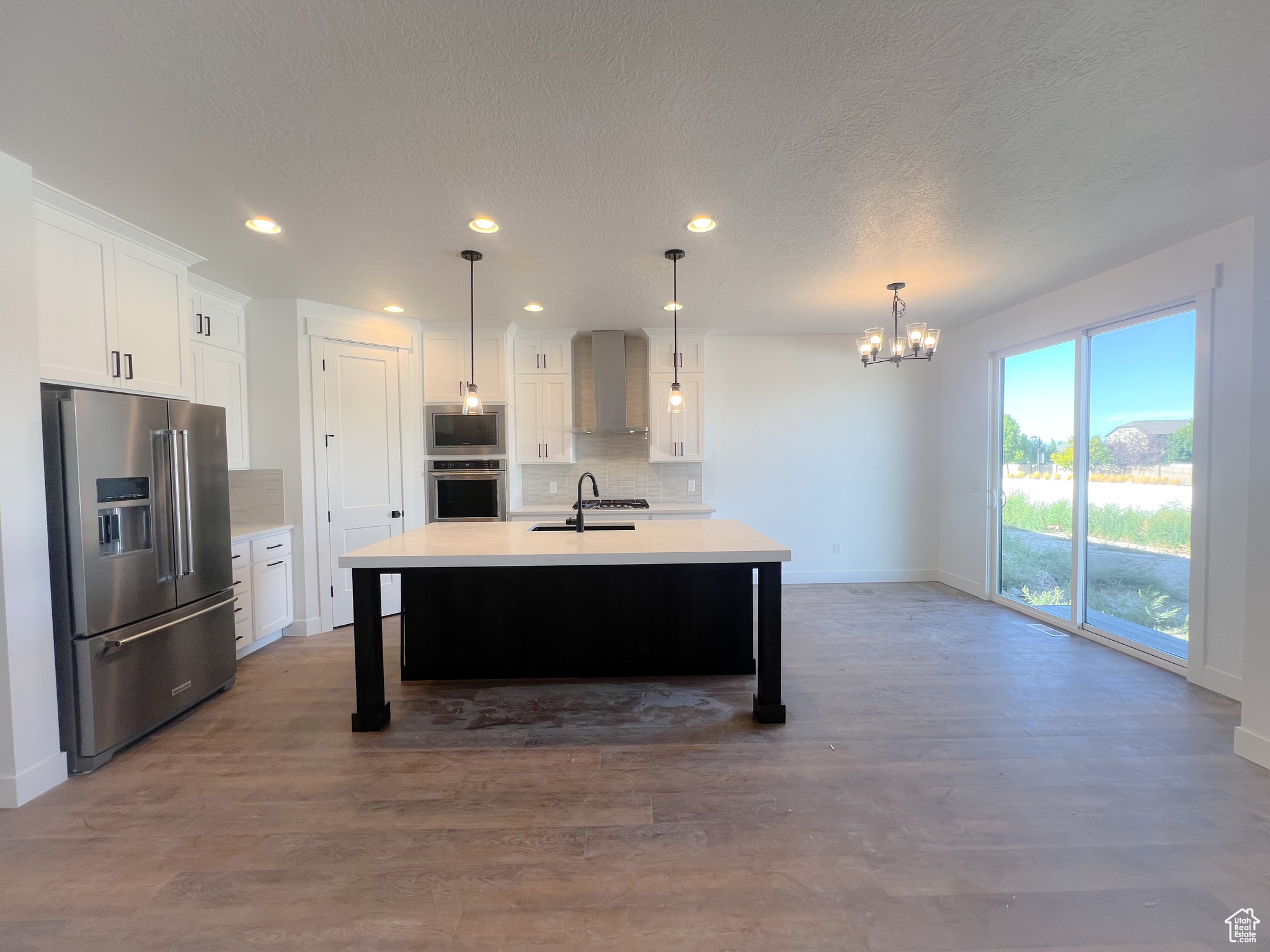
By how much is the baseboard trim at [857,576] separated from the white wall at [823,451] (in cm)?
1

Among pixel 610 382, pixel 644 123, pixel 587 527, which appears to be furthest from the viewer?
pixel 610 382

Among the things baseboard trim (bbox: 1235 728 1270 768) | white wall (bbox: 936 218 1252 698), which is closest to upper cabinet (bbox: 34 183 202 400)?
baseboard trim (bbox: 1235 728 1270 768)

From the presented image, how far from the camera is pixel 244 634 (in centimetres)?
358

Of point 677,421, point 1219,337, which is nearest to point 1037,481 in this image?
point 1219,337

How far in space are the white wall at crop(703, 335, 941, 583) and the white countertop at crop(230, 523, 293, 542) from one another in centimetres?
381

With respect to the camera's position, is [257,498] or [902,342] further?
[257,498]

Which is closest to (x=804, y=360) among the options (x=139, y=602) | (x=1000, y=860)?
(x=1000, y=860)

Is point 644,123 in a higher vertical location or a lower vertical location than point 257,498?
higher

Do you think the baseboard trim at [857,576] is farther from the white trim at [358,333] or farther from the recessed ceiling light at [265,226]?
the recessed ceiling light at [265,226]

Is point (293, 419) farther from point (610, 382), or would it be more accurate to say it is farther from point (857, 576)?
point (857, 576)

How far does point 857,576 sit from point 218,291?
246 inches

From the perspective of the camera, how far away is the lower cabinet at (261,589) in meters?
3.56

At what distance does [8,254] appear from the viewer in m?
2.11

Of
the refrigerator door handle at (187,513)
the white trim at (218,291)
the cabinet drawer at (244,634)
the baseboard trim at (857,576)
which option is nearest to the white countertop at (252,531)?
the cabinet drawer at (244,634)
